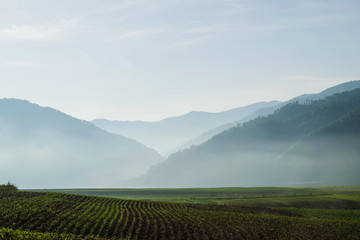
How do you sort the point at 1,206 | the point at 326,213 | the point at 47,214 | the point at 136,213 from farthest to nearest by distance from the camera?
the point at 326,213 → the point at 136,213 → the point at 1,206 → the point at 47,214

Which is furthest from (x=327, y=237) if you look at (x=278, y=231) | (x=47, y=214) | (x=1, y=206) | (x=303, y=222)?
(x=1, y=206)

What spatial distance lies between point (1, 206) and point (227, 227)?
3349 centimetres

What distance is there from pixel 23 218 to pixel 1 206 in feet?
30.3

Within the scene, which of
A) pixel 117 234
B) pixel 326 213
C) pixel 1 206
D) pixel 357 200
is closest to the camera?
pixel 117 234

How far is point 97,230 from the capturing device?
45125mm

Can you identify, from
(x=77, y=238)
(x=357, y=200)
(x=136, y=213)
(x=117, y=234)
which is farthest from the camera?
(x=357, y=200)

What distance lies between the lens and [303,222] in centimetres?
5744

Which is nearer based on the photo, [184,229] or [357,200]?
[184,229]

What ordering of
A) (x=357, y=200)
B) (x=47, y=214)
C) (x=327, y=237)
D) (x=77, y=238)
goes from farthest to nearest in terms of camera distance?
(x=357, y=200)
(x=47, y=214)
(x=327, y=237)
(x=77, y=238)

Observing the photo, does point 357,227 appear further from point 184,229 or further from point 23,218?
point 23,218

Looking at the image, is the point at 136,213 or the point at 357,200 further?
the point at 357,200

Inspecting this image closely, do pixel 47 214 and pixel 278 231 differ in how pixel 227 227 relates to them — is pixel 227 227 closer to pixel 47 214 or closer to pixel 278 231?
pixel 278 231

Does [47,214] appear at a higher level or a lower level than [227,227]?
higher

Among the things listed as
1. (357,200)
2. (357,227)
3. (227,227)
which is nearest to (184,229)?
(227,227)
